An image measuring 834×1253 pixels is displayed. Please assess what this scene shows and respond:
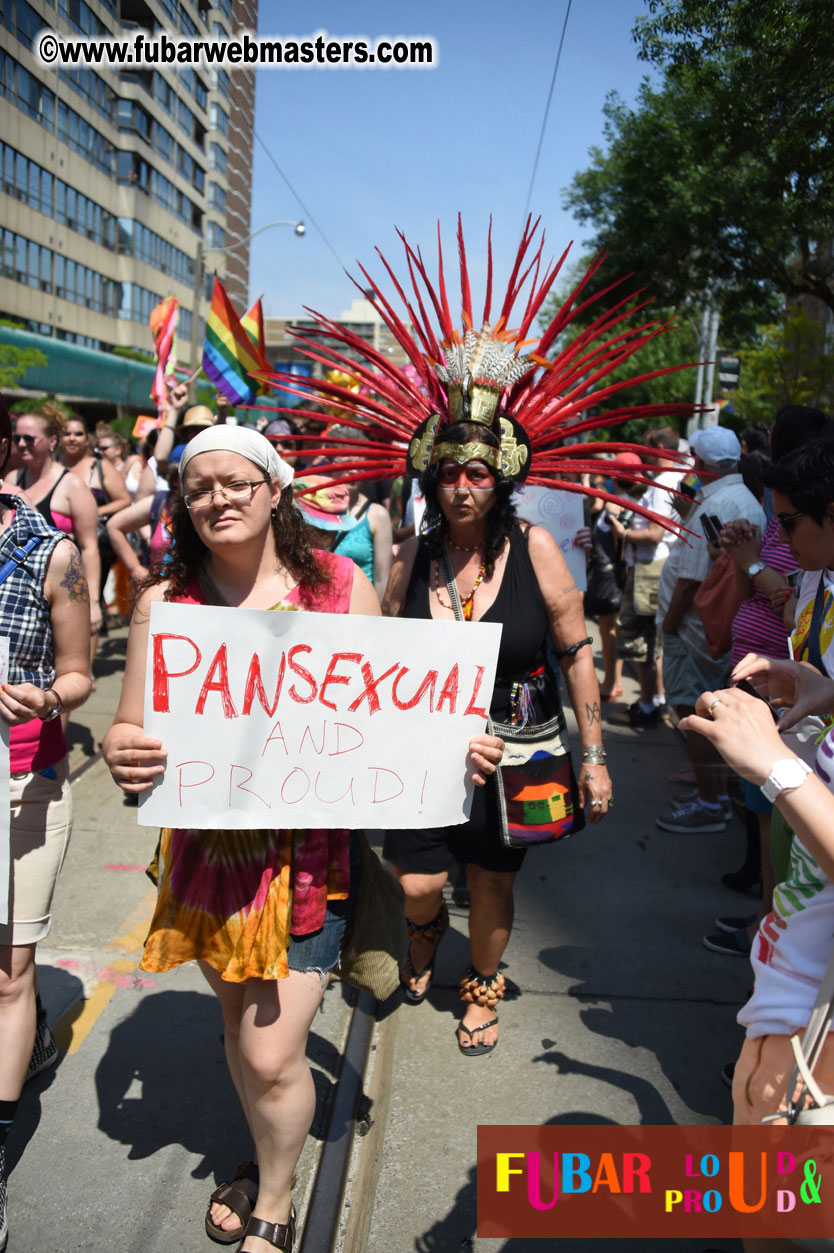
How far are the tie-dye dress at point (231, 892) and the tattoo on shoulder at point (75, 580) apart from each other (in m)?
0.52

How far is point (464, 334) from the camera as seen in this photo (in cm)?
343

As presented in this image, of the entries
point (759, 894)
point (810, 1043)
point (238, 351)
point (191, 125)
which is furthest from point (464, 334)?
point (191, 125)

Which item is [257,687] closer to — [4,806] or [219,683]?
[219,683]

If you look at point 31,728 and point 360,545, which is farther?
point 360,545

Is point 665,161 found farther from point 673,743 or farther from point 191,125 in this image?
point 673,743

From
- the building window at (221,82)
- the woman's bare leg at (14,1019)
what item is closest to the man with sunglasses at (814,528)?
the woman's bare leg at (14,1019)

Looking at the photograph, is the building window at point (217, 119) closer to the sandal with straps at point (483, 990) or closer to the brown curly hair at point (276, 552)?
the brown curly hair at point (276, 552)

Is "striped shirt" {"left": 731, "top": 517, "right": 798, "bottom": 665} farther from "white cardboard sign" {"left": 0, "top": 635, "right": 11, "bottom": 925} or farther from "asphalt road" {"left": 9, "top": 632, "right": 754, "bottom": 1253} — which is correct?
"white cardboard sign" {"left": 0, "top": 635, "right": 11, "bottom": 925}

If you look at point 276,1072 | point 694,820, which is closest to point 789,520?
point 276,1072

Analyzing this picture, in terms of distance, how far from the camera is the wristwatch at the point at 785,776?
1567mm

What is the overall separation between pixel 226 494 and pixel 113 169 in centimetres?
2889

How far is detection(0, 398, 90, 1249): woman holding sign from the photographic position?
2479 millimetres

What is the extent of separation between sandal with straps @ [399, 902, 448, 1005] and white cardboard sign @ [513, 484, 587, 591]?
8.67 feet

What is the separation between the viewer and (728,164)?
975 cm
